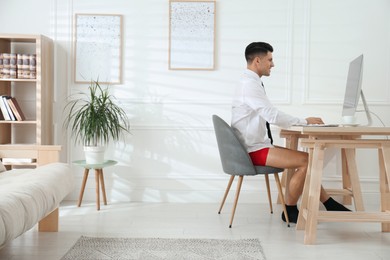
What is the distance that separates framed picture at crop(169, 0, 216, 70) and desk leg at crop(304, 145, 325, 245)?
1.70 m

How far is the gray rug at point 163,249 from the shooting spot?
9.53 ft

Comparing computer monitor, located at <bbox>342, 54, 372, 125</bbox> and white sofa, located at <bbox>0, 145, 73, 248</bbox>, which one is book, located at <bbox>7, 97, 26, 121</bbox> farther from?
computer monitor, located at <bbox>342, 54, 372, 125</bbox>

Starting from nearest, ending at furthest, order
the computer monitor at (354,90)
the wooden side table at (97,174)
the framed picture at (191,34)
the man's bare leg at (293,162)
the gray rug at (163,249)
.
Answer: the gray rug at (163,249)
the computer monitor at (354,90)
the man's bare leg at (293,162)
the wooden side table at (97,174)
the framed picture at (191,34)

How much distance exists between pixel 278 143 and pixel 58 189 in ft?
7.76

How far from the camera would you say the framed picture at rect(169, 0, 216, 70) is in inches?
184

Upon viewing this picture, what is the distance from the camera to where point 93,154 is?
4367 millimetres

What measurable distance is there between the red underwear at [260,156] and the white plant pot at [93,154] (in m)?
1.34

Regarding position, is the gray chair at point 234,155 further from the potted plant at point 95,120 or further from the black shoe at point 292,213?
the potted plant at point 95,120

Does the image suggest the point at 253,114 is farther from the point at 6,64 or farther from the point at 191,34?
the point at 6,64

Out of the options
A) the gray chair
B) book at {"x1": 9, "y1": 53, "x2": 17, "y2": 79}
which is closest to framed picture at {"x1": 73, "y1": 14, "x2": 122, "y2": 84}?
book at {"x1": 9, "y1": 53, "x2": 17, "y2": 79}

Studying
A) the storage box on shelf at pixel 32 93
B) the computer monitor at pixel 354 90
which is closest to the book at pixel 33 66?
the storage box on shelf at pixel 32 93

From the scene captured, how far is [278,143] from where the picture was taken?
15.7 ft

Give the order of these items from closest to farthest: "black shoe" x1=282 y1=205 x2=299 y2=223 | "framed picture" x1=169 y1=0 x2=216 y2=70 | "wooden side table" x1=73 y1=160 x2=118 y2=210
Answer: "black shoe" x1=282 y1=205 x2=299 y2=223
"wooden side table" x1=73 y1=160 x2=118 y2=210
"framed picture" x1=169 y1=0 x2=216 y2=70

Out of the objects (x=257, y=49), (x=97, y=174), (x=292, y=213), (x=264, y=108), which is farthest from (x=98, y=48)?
(x=292, y=213)
